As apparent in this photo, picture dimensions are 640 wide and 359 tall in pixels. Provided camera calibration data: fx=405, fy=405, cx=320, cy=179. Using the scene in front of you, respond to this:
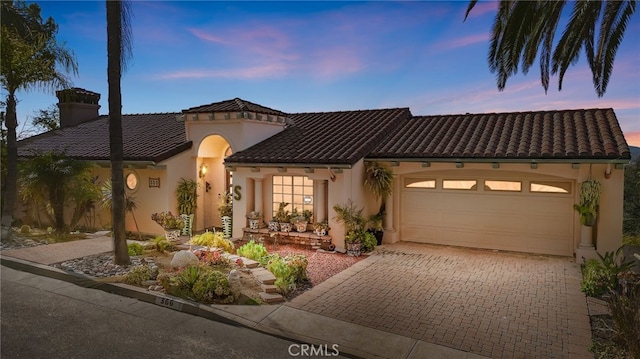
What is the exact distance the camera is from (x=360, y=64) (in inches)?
647

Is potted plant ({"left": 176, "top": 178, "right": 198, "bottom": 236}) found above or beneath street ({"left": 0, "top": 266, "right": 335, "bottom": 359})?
above

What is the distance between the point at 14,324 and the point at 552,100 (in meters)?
18.8

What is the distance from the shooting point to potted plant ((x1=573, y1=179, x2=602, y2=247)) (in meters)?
10.1

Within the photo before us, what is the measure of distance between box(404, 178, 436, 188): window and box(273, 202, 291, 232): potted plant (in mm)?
4005

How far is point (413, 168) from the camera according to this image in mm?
12664

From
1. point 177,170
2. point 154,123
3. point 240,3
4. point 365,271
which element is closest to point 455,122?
point 365,271

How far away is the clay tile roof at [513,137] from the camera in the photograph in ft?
34.8

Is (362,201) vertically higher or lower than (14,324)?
higher

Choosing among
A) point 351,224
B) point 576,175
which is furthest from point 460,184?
point 351,224

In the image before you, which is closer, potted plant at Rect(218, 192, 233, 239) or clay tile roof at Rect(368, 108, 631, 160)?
clay tile roof at Rect(368, 108, 631, 160)

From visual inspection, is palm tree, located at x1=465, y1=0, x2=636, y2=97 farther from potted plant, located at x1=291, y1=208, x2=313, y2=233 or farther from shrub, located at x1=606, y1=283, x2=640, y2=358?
potted plant, located at x1=291, y1=208, x2=313, y2=233

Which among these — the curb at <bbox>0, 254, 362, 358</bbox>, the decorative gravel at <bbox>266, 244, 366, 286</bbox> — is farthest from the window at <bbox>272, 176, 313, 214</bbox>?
the curb at <bbox>0, 254, 362, 358</bbox>

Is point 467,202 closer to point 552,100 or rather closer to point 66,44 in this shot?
point 552,100

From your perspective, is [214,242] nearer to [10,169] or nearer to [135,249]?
[135,249]
